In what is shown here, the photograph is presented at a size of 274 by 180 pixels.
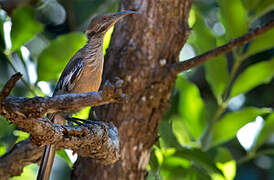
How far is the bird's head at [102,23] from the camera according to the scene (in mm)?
3115

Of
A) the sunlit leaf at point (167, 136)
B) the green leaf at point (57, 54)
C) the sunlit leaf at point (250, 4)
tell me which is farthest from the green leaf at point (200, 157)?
the sunlit leaf at point (250, 4)

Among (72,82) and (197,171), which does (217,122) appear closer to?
(197,171)

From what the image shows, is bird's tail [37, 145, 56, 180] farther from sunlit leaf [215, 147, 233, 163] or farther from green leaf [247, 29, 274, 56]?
green leaf [247, 29, 274, 56]

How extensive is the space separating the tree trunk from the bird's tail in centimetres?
26

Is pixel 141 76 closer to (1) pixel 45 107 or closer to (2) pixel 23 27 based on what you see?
(2) pixel 23 27

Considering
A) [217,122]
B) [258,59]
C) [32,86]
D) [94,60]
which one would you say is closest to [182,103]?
[217,122]

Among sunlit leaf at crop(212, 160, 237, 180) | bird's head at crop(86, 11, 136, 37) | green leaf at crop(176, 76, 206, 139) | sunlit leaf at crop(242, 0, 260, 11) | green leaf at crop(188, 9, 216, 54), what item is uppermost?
sunlit leaf at crop(242, 0, 260, 11)

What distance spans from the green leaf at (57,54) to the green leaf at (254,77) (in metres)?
1.26

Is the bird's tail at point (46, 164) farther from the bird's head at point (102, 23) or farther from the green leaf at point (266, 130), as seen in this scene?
the green leaf at point (266, 130)

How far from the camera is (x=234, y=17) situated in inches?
138

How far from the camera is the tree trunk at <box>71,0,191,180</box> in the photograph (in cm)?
294

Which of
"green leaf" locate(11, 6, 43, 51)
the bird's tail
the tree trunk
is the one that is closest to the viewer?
the bird's tail

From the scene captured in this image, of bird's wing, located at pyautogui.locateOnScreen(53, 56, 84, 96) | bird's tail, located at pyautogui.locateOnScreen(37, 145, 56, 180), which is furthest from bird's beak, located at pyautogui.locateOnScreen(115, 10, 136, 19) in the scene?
bird's tail, located at pyautogui.locateOnScreen(37, 145, 56, 180)

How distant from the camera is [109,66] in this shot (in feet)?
10.2
